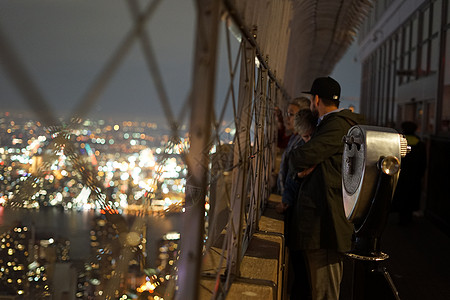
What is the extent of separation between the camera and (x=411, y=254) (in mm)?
6383

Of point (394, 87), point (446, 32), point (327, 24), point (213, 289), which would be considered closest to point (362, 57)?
point (394, 87)

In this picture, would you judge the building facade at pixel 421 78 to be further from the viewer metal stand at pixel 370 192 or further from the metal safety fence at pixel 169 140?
the metal safety fence at pixel 169 140

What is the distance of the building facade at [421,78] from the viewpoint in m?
8.91

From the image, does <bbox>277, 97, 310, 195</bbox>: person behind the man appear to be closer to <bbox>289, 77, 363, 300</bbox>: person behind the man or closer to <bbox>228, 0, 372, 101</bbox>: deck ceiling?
<bbox>228, 0, 372, 101</bbox>: deck ceiling

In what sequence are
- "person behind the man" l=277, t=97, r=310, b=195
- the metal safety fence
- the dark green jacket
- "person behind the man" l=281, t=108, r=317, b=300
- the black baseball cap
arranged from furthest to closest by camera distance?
"person behind the man" l=277, t=97, r=310, b=195 < "person behind the man" l=281, t=108, r=317, b=300 < the black baseball cap < the dark green jacket < the metal safety fence

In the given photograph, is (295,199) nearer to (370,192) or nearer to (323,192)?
(323,192)

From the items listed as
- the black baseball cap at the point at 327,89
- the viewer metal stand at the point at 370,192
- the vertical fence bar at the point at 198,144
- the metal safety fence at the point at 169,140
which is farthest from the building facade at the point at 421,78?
the vertical fence bar at the point at 198,144

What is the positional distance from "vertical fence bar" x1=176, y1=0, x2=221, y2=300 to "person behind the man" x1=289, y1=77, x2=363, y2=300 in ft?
6.87

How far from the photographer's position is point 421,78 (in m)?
12.1

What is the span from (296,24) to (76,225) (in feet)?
15.3

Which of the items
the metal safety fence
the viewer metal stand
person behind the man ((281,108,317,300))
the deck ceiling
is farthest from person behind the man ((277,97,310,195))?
the metal safety fence

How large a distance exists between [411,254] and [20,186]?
20.2ft

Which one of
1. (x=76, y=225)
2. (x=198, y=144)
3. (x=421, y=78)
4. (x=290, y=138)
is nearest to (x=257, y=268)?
(x=76, y=225)

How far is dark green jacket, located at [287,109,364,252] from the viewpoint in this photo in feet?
11.1
